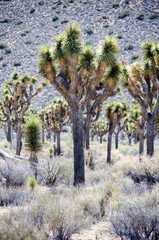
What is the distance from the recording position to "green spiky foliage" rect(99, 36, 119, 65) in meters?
8.74

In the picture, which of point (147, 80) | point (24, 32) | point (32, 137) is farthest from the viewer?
point (24, 32)

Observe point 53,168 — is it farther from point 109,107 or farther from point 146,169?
point 109,107

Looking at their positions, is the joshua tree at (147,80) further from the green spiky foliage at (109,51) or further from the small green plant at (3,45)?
the small green plant at (3,45)

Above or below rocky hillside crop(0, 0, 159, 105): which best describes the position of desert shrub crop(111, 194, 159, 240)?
below

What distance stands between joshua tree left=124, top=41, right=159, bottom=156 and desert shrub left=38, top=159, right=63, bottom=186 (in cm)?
425

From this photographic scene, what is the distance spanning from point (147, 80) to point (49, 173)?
647cm

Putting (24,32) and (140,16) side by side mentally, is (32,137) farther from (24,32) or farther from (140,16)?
(140,16)

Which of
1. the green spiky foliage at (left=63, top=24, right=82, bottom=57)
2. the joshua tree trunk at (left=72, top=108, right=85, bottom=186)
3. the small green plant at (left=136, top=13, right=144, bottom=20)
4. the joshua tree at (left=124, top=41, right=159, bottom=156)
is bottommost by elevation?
the joshua tree trunk at (left=72, top=108, right=85, bottom=186)

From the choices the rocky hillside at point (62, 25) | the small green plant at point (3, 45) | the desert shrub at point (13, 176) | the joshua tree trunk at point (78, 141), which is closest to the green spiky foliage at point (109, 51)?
the joshua tree trunk at point (78, 141)

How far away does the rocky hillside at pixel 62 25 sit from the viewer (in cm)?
4112

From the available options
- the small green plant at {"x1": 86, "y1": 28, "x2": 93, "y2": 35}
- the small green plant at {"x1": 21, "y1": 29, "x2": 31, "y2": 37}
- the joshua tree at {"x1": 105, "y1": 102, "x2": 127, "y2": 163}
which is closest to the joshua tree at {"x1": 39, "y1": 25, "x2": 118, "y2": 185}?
the joshua tree at {"x1": 105, "y1": 102, "x2": 127, "y2": 163}

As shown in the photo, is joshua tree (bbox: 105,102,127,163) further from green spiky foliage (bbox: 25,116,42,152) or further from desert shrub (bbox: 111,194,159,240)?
desert shrub (bbox: 111,194,159,240)

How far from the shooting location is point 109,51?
8859mm

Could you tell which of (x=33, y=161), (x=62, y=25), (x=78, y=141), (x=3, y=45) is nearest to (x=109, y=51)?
(x=78, y=141)
